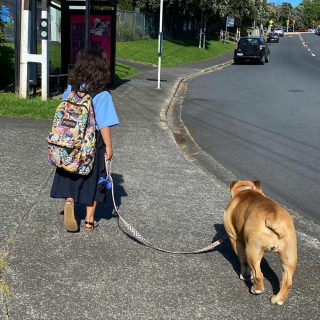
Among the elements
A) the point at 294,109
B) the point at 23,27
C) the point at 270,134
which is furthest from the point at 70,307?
the point at 294,109

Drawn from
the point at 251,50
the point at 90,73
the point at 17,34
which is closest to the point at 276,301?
the point at 90,73

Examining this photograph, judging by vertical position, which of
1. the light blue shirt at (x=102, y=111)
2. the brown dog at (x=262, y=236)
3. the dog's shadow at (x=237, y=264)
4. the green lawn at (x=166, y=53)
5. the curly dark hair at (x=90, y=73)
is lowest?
the dog's shadow at (x=237, y=264)

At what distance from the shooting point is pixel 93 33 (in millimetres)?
16047

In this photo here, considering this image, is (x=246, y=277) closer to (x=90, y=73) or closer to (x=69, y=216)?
(x=69, y=216)

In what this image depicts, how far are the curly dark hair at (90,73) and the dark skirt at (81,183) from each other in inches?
17.1

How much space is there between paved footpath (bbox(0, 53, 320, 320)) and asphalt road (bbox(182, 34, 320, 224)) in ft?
3.06

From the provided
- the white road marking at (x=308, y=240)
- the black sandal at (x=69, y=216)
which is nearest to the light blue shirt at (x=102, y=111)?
the black sandal at (x=69, y=216)

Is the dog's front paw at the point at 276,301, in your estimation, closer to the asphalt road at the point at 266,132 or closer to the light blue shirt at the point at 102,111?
the light blue shirt at the point at 102,111

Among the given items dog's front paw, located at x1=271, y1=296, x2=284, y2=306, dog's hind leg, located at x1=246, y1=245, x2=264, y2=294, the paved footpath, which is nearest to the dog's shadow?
the paved footpath

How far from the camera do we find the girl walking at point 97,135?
4207 mm

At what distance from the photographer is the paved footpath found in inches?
131

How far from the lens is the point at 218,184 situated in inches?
256

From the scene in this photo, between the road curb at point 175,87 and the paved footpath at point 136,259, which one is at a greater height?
the road curb at point 175,87

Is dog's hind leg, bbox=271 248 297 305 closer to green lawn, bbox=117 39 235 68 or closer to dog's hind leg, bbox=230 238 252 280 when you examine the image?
dog's hind leg, bbox=230 238 252 280
